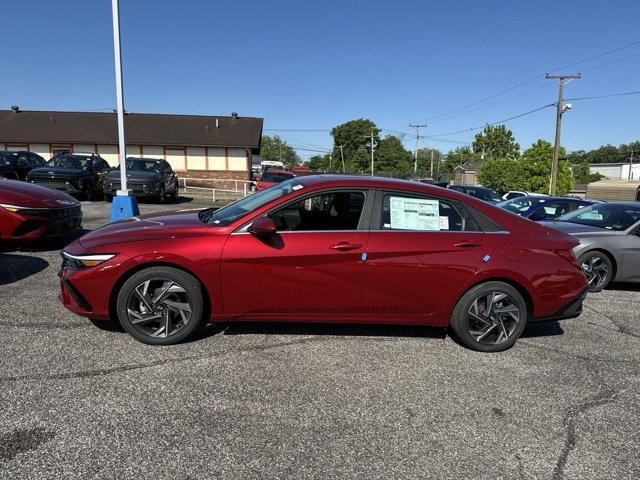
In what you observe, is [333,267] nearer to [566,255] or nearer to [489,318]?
[489,318]

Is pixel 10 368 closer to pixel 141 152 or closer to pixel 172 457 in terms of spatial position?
pixel 172 457

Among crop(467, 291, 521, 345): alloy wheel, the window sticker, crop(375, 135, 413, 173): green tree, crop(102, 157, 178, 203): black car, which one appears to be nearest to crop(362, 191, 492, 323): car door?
the window sticker

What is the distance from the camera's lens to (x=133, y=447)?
2604mm

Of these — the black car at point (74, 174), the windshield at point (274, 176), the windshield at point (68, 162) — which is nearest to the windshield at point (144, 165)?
the black car at point (74, 174)

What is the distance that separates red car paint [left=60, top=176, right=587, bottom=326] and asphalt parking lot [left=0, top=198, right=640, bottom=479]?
0.36 meters

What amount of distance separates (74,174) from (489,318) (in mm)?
13772

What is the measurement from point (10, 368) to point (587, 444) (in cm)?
405

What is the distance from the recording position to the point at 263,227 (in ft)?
12.3

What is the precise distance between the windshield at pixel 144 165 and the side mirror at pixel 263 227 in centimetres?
1366

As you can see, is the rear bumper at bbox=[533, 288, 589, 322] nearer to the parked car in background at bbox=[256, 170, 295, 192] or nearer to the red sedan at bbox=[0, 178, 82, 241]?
the red sedan at bbox=[0, 178, 82, 241]

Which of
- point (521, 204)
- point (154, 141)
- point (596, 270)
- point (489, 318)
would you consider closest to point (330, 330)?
point (489, 318)

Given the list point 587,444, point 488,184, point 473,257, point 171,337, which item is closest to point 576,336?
point 473,257

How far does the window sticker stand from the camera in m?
4.14

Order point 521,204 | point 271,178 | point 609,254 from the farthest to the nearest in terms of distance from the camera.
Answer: point 271,178, point 521,204, point 609,254
